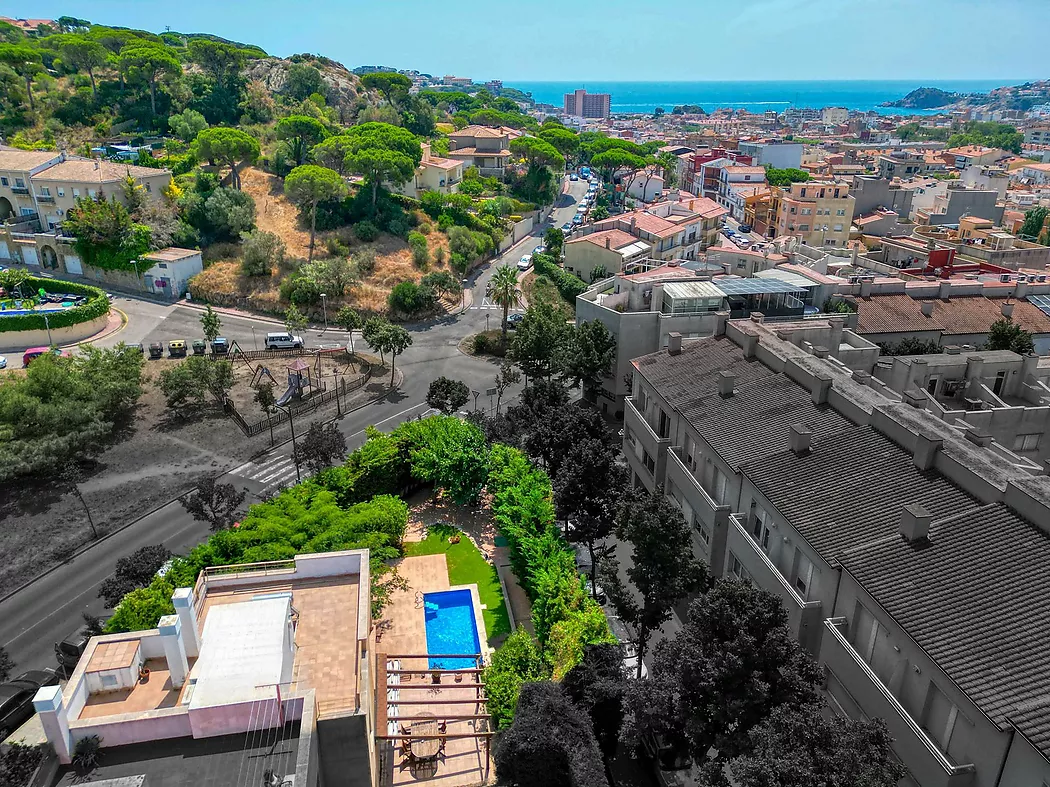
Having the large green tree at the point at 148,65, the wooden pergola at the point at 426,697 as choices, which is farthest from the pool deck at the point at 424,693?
the large green tree at the point at 148,65

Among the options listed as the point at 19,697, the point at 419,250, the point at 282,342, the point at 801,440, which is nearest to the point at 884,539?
the point at 801,440

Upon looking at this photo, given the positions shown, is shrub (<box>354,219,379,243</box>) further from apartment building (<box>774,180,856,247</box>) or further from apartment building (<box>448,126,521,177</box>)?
apartment building (<box>774,180,856,247</box>)

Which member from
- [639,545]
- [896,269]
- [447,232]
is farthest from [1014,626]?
[447,232]

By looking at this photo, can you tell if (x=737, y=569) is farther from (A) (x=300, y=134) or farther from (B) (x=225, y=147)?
(A) (x=300, y=134)

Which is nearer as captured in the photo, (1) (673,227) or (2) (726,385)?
(2) (726,385)

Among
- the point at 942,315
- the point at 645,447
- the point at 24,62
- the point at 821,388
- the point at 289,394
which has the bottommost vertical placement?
the point at 289,394

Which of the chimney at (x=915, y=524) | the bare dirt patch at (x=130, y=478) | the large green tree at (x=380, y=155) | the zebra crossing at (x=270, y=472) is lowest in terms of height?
the zebra crossing at (x=270, y=472)

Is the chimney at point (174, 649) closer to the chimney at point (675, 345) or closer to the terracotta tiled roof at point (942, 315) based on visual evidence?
the chimney at point (675, 345)
